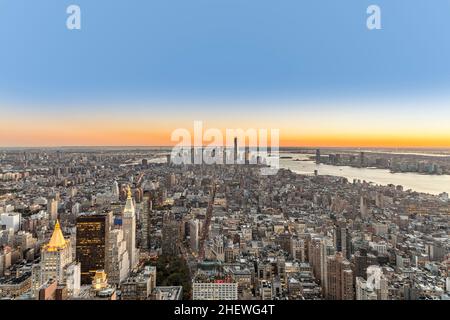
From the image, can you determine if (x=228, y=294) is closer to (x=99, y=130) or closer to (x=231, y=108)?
(x=231, y=108)

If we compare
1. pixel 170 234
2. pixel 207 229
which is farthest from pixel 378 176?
pixel 170 234

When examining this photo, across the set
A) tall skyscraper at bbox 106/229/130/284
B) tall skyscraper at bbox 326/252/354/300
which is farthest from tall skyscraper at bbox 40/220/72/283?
tall skyscraper at bbox 326/252/354/300

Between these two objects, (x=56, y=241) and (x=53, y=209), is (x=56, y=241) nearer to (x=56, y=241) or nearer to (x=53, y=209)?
(x=56, y=241)

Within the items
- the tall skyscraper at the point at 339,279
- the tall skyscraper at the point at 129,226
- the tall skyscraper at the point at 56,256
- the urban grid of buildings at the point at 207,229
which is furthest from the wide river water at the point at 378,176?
the tall skyscraper at the point at 56,256

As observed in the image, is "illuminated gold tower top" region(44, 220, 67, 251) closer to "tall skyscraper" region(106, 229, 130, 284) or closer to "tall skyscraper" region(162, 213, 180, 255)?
"tall skyscraper" region(106, 229, 130, 284)
